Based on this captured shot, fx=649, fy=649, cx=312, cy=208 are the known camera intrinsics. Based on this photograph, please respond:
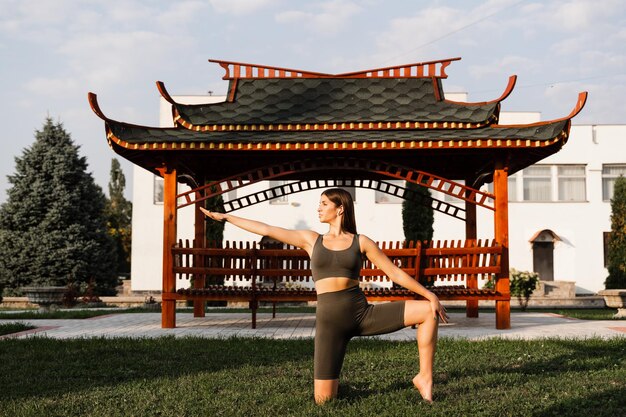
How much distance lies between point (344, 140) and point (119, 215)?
43240 millimetres

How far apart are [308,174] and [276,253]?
155 inches

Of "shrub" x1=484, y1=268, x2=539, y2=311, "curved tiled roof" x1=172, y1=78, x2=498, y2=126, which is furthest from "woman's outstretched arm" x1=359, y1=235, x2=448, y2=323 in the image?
"shrub" x1=484, y1=268, x2=539, y2=311

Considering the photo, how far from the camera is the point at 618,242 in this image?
2569 cm

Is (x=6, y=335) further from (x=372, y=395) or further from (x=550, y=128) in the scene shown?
(x=550, y=128)

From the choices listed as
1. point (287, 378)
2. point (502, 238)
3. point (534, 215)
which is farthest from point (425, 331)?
point (534, 215)

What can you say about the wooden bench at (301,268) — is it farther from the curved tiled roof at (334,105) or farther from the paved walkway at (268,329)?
the curved tiled roof at (334,105)

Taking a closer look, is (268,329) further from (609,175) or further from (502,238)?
(609,175)

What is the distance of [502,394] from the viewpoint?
5785mm

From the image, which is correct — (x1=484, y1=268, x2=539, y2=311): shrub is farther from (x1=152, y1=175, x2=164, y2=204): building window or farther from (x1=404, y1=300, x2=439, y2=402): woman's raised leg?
(x1=404, y1=300, x2=439, y2=402): woman's raised leg

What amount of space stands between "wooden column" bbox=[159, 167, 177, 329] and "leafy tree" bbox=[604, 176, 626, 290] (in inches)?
762

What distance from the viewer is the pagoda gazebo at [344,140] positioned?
11.8 metres

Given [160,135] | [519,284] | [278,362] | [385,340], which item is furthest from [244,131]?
[519,284]

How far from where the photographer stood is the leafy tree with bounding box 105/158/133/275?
45.2 meters

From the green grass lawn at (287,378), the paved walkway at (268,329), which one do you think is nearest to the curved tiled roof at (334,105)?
the paved walkway at (268,329)
